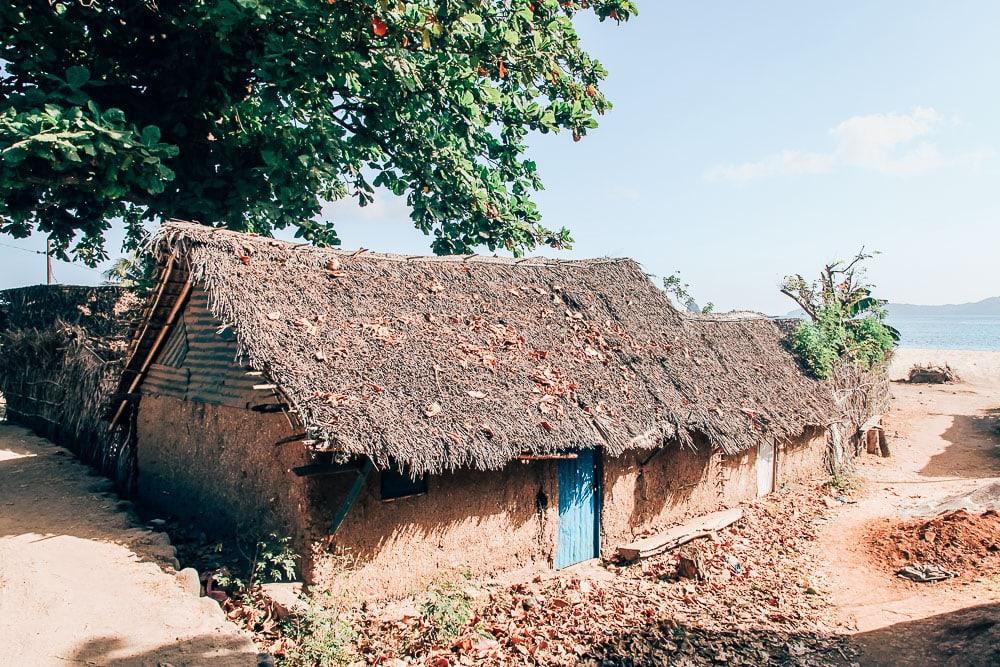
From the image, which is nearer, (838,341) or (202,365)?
(202,365)

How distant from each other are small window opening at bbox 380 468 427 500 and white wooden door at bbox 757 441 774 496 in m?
9.11

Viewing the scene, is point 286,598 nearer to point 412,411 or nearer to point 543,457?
point 412,411


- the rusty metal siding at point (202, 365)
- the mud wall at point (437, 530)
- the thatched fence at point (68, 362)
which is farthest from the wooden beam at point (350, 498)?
the thatched fence at point (68, 362)

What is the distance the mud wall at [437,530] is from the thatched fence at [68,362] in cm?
618

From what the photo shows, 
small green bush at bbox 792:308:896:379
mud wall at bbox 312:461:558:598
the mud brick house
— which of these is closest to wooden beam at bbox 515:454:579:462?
the mud brick house

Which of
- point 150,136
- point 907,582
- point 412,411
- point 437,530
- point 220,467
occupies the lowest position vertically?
point 907,582

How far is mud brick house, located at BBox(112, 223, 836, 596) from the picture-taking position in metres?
7.87

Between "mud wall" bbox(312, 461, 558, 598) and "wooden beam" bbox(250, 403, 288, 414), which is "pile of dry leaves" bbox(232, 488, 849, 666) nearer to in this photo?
"mud wall" bbox(312, 461, 558, 598)

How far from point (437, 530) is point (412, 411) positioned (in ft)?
5.47

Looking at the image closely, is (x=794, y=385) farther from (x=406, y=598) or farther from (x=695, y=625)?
(x=406, y=598)

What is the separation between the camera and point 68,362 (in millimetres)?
14398

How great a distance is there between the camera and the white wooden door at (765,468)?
14.7m

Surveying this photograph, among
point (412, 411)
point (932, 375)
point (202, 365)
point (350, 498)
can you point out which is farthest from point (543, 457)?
point (932, 375)

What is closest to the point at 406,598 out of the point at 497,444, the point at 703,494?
the point at 497,444
